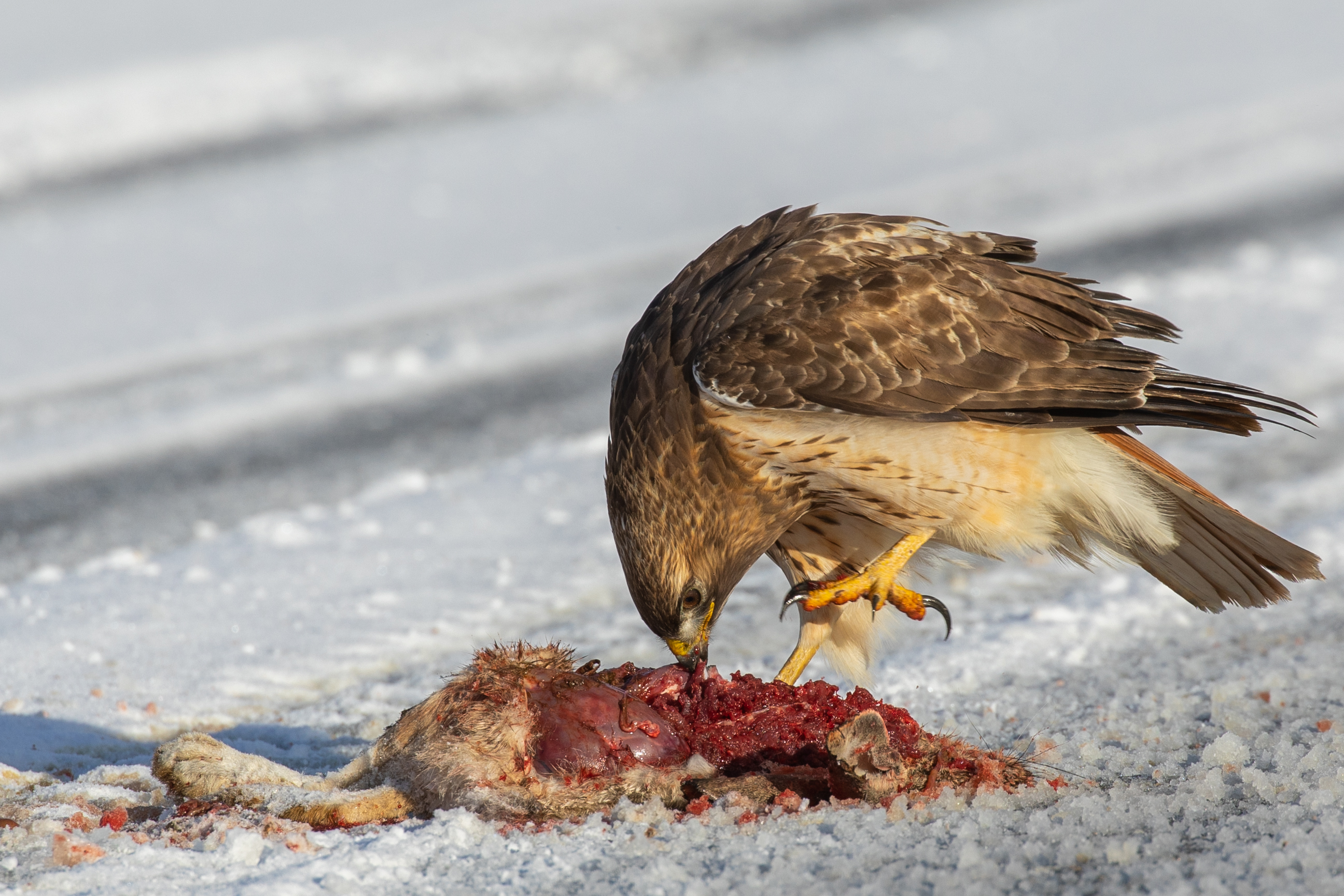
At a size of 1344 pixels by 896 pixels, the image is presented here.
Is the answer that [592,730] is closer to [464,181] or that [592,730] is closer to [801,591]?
[801,591]

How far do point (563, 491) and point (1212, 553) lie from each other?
289 centimetres

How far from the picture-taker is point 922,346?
151 inches

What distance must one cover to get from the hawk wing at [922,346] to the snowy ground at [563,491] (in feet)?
2.83

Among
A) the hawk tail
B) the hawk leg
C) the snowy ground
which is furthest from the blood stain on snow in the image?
the hawk tail

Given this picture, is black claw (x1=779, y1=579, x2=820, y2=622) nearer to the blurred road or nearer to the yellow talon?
the yellow talon

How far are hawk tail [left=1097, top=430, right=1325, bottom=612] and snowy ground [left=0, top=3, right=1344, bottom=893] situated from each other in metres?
0.26

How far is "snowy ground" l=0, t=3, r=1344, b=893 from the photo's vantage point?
2953 mm

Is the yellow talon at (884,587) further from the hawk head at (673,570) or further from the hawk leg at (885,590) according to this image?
the hawk head at (673,570)

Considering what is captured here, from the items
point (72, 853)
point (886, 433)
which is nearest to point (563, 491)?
point (886, 433)

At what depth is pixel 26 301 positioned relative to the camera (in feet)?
27.7

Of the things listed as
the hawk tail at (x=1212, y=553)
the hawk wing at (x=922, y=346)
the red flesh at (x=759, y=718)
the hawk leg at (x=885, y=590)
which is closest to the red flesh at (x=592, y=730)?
the red flesh at (x=759, y=718)

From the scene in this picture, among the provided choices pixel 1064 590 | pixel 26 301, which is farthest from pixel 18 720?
pixel 26 301

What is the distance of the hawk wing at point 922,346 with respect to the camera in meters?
3.69

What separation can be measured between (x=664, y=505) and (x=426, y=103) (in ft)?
31.5
